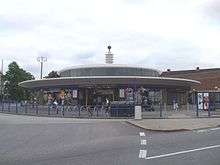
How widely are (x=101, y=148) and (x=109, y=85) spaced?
4774cm

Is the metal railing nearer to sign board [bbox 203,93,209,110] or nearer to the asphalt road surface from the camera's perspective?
sign board [bbox 203,93,209,110]

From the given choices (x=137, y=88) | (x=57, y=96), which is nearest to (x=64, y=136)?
(x=137, y=88)

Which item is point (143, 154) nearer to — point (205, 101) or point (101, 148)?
point (101, 148)

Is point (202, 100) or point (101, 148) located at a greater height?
point (202, 100)

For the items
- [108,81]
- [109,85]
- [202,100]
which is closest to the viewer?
[202,100]

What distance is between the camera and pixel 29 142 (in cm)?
2064

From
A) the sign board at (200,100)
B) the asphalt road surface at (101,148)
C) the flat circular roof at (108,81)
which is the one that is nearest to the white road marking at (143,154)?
the asphalt road surface at (101,148)

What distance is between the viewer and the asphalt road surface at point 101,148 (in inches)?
566

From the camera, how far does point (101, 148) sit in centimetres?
1767

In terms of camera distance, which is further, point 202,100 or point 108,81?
point 108,81

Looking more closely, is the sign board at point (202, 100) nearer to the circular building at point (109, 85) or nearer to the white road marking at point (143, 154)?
the circular building at point (109, 85)

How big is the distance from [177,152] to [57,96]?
181ft

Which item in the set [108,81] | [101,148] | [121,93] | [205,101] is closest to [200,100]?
[205,101]

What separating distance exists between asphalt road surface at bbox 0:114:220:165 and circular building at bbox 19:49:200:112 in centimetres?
3841
